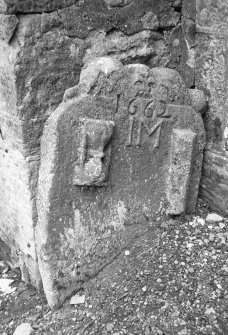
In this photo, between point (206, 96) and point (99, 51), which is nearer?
point (99, 51)

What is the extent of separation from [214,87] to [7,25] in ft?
4.44

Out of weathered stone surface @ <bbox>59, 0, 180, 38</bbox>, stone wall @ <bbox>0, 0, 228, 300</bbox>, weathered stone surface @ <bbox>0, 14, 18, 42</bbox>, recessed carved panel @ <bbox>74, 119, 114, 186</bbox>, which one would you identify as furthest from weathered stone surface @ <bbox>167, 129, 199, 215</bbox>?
weathered stone surface @ <bbox>0, 14, 18, 42</bbox>

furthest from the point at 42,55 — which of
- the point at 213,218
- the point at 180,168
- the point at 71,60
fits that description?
the point at 213,218

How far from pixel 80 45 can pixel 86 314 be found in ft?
4.98

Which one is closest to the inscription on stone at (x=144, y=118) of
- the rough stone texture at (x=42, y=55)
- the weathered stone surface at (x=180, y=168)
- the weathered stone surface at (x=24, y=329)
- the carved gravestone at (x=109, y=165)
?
the carved gravestone at (x=109, y=165)

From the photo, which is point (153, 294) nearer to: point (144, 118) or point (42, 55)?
point (144, 118)

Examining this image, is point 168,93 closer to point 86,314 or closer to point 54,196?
point 54,196

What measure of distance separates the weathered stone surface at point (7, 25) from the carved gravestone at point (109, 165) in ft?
1.38

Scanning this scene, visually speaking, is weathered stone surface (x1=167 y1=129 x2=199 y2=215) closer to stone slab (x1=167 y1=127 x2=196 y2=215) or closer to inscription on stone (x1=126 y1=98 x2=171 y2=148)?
stone slab (x1=167 y1=127 x2=196 y2=215)

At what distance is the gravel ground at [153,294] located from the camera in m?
2.25

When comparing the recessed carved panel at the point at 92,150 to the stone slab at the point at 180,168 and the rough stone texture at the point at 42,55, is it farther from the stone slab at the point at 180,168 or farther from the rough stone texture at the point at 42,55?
the stone slab at the point at 180,168

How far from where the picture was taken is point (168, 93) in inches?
98.1

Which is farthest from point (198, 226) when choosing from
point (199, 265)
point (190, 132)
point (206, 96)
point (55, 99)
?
point (55, 99)

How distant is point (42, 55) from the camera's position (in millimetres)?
2225
